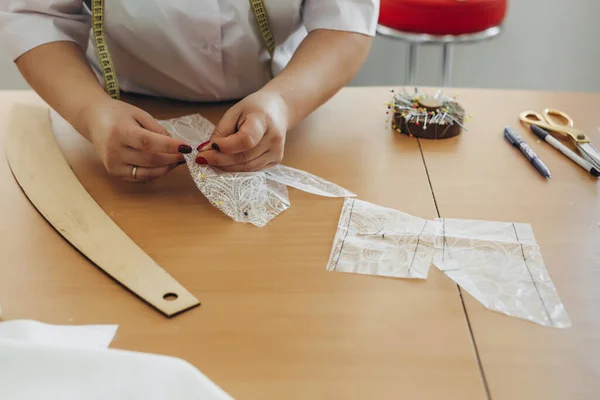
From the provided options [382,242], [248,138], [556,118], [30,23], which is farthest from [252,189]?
[556,118]

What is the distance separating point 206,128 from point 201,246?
291 mm

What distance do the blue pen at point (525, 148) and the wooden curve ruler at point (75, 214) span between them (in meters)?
0.50

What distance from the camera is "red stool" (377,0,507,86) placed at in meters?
1.60

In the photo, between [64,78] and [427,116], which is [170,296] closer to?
[64,78]

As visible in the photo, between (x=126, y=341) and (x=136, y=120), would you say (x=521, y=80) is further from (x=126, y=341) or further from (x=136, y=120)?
(x=126, y=341)

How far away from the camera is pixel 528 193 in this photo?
808 millimetres

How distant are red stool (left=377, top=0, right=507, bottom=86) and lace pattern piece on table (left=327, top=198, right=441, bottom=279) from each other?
38.6 inches

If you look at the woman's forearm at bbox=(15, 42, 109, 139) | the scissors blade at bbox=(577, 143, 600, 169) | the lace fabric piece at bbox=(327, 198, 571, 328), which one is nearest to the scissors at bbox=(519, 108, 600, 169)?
the scissors blade at bbox=(577, 143, 600, 169)

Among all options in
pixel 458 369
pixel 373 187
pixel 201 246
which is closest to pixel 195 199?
pixel 201 246

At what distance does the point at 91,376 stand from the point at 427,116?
2.13 feet

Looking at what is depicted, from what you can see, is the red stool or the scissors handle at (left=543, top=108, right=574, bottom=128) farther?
the red stool

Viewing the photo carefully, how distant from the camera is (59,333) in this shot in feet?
1.84

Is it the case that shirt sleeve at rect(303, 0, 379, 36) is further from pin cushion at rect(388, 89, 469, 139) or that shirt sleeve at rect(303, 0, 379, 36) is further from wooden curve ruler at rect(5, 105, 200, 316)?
wooden curve ruler at rect(5, 105, 200, 316)

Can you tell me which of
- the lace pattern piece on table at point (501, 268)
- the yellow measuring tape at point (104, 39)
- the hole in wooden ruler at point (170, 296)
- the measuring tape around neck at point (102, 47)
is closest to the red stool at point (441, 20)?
the yellow measuring tape at point (104, 39)
